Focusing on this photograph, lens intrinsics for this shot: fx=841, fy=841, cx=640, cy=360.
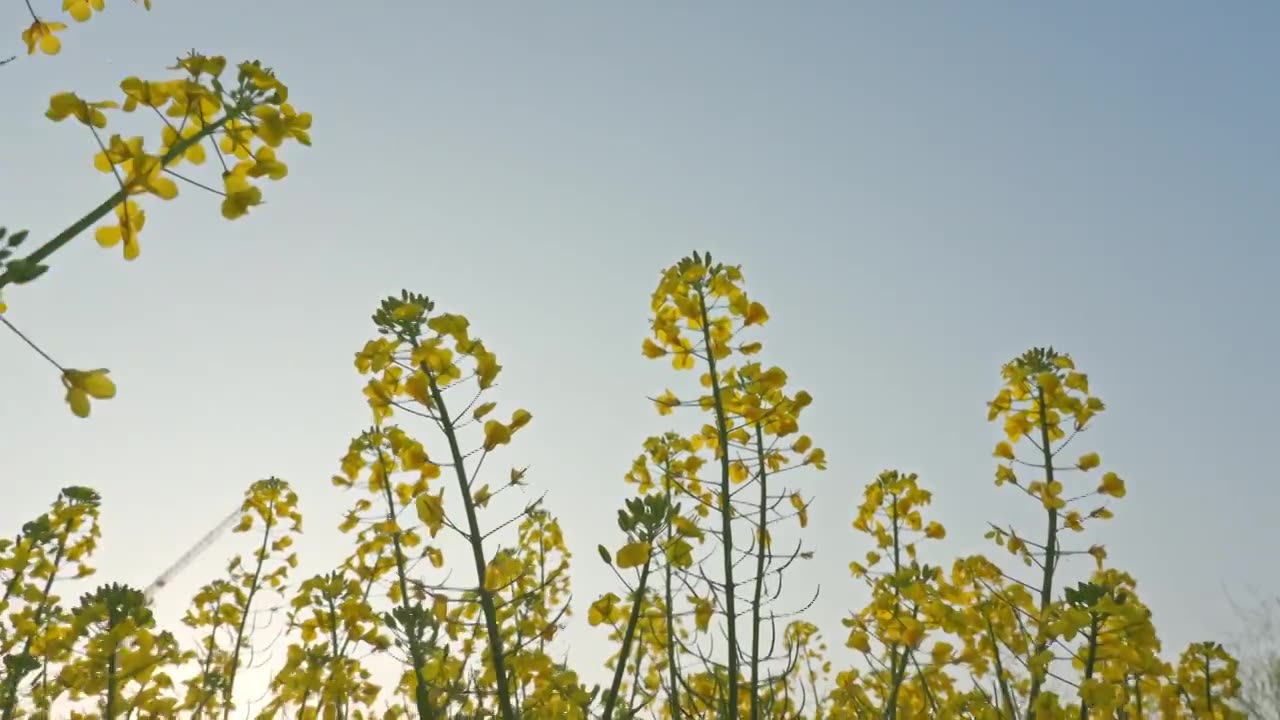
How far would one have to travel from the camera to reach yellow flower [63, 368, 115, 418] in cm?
142

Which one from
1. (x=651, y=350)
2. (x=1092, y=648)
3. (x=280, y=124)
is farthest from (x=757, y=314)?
(x=280, y=124)

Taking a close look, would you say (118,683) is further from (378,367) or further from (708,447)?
(708,447)

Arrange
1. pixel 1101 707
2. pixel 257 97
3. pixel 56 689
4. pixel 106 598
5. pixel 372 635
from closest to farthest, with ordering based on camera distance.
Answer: pixel 257 97 → pixel 1101 707 → pixel 106 598 → pixel 56 689 → pixel 372 635

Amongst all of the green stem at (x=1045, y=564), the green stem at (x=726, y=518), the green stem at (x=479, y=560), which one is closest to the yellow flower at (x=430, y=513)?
the green stem at (x=479, y=560)

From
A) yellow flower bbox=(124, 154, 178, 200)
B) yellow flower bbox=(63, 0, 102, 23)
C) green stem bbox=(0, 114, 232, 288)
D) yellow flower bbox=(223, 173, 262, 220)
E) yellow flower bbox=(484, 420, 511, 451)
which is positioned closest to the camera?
green stem bbox=(0, 114, 232, 288)

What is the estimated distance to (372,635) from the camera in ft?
15.6

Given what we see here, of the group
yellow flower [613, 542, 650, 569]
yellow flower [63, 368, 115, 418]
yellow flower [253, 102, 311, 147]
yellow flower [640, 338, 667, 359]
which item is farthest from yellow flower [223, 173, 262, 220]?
yellow flower [640, 338, 667, 359]

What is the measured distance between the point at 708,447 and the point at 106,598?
2.81 meters

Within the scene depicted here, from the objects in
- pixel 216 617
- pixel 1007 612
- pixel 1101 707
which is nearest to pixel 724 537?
pixel 1101 707

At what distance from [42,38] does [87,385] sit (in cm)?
122

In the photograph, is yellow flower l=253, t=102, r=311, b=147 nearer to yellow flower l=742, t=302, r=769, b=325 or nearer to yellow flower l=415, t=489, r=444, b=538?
yellow flower l=415, t=489, r=444, b=538

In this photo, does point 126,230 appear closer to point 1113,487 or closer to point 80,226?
point 80,226

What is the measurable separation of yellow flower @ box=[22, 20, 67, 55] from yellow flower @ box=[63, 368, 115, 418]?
1.16m

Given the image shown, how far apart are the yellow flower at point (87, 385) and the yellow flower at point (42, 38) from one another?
116cm
